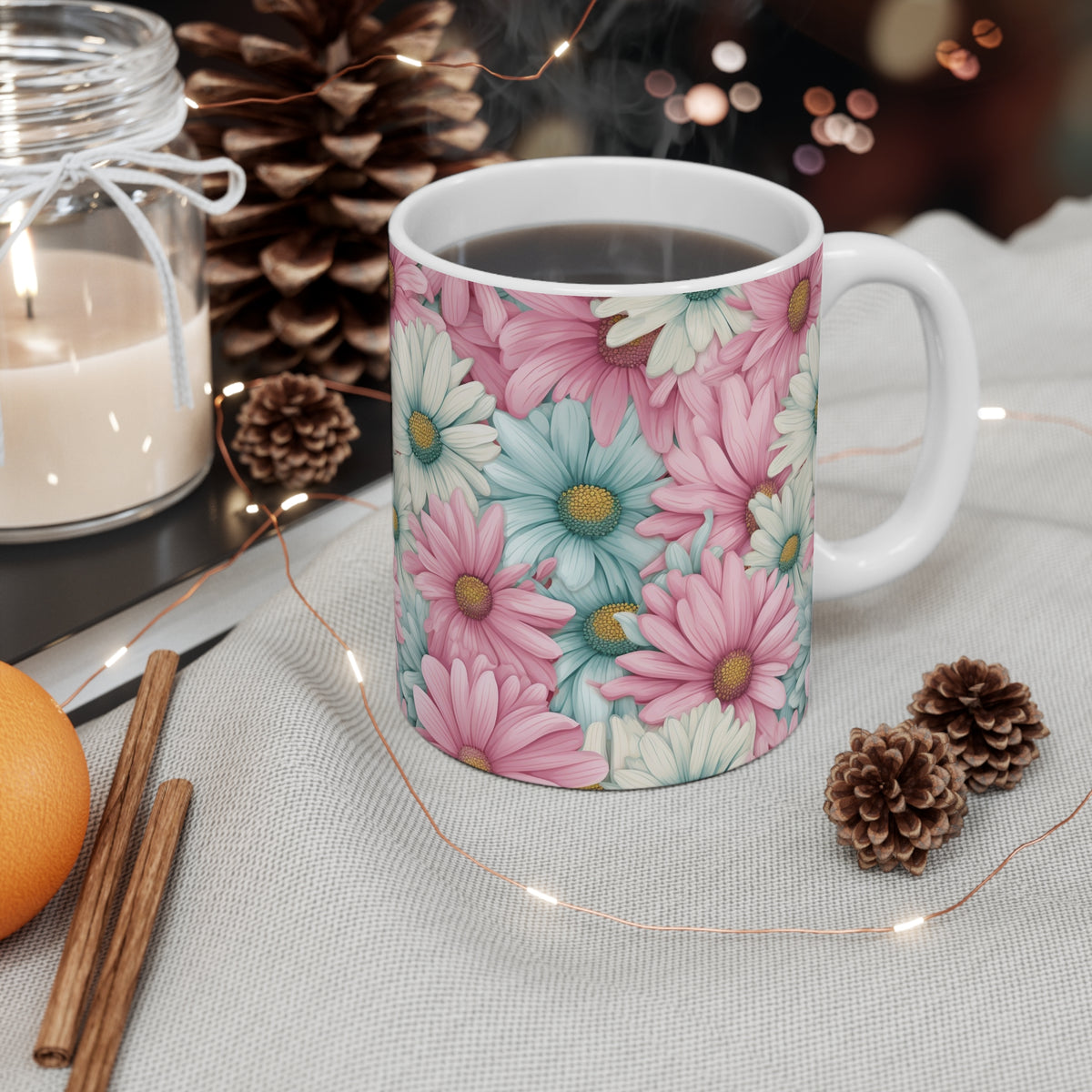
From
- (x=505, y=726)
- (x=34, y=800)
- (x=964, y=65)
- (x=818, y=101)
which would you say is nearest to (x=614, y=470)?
(x=505, y=726)

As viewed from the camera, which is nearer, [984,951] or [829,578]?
[984,951]

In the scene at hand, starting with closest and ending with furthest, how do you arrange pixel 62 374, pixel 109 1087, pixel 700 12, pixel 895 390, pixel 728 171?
pixel 109 1087, pixel 728 171, pixel 62 374, pixel 895 390, pixel 700 12

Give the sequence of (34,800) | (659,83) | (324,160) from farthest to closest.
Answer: (659,83), (324,160), (34,800)

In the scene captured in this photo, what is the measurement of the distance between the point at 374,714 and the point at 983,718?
0.25 meters

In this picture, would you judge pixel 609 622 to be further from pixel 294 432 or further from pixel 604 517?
pixel 294 432

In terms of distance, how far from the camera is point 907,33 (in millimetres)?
1110

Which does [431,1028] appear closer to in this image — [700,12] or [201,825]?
[201,825]

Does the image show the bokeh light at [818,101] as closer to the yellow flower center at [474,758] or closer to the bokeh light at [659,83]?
the bokeh light at [659,83]

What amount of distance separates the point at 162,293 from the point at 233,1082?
0.41m

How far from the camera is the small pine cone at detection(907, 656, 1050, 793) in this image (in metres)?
0.52

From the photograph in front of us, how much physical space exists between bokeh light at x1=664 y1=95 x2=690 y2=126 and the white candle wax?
46 cm

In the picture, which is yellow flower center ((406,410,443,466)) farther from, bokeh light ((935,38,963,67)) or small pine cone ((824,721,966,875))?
bokeh light ((935,38,963,67))

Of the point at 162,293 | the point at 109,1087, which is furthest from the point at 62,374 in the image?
the point at 109,1087

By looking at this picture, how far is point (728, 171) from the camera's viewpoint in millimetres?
545
